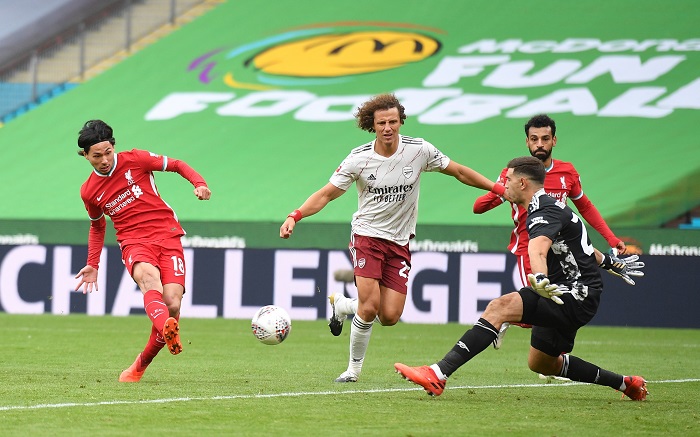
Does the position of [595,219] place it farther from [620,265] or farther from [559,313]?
[559,313]

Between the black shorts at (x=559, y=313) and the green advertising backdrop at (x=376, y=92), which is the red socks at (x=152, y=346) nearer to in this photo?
the black shorts at (x=559, y=313)

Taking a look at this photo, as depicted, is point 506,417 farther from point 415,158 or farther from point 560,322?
point 415,158

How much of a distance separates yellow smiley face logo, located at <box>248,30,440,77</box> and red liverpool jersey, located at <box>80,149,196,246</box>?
17.2 metres

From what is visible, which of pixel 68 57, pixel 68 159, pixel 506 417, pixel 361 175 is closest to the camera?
pixel 506 417

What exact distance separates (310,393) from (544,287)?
1998 millimetres

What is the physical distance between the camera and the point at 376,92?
85.1 ft

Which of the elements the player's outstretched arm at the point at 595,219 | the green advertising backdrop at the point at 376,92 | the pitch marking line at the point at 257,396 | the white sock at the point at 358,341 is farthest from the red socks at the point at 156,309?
the green advertising backdrop at the point at 376,92

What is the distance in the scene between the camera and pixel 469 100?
25109 millimetres

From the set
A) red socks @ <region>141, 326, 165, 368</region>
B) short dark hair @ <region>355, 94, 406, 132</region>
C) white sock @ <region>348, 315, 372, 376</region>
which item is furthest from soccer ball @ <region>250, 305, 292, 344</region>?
short dark hair @ <region>355, 94, 406, 132</region>

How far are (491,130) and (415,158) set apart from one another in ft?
46.6

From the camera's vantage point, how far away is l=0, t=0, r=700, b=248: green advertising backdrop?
71.8ft

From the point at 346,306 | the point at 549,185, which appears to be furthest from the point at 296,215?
the point at 549,185

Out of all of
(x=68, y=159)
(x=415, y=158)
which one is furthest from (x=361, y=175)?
(x=68, y=159)

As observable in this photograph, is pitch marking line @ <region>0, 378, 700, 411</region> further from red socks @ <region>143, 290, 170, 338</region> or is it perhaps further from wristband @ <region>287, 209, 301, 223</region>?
wristband @ <region>287, 209, 301, 223</region>
